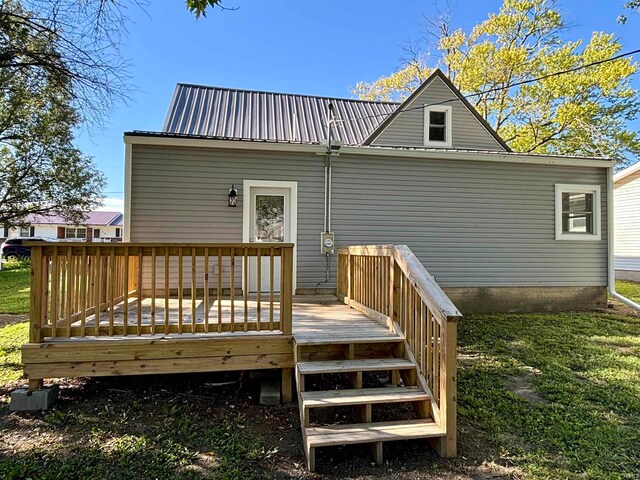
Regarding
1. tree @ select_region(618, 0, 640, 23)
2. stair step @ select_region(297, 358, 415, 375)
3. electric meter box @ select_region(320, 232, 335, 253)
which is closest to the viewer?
stair step @ select_region(297, 358, 415, 375)

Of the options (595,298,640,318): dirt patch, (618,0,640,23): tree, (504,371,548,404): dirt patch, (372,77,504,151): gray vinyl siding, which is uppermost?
(618,0,640,23): tree

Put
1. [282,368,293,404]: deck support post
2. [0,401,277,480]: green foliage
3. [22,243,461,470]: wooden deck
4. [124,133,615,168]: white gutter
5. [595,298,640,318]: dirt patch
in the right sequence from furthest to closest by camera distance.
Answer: [595,298,640,318]: dirt patch → [124,133,615,168]: white gutter → [282,368,293,404]: deck support post → [22,243,461,470]: wooden deck → [0,401,277,480]: green foliage

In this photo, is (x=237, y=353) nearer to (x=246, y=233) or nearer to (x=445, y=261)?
(x=246, y=233)

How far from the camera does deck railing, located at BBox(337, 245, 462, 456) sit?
2.60 metres

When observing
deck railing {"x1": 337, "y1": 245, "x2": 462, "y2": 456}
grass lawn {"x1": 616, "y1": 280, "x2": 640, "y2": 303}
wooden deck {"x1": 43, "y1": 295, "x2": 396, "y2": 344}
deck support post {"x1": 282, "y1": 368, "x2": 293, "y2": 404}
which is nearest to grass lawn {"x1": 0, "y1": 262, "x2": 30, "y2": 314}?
wooden deck {"x1": 43, "y1": 295, "x2": 396, "y2": 344}

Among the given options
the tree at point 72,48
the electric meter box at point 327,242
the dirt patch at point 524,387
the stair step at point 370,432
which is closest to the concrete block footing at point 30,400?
the stair step at point 370,432

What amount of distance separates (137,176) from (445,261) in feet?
19.5

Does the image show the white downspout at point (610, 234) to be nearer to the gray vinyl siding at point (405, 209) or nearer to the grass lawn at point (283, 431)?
the gray vinyl siding at point (405, 209)

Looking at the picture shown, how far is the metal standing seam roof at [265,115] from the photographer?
28.5 feet

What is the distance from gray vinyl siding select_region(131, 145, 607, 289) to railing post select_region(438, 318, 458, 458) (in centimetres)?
408

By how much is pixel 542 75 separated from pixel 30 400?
2031 centimetres

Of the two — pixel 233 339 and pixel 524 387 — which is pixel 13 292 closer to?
pixel 233 339

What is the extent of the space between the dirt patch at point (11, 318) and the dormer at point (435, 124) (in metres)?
8.30

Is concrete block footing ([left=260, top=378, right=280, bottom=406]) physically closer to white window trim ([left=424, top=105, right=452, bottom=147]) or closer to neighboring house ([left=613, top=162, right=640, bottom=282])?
white window trim ([left=424, top=105, right=452, bottom=147])
